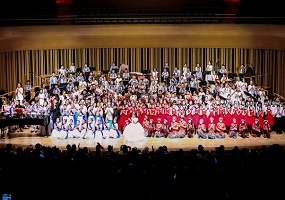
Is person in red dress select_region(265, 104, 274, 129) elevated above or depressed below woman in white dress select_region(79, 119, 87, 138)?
above

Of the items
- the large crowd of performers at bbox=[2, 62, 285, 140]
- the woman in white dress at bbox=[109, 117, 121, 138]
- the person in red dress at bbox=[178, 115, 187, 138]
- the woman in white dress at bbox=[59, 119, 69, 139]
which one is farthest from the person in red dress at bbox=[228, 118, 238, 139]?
the woman in white dress at bbox=[59, 119, 69, 139]

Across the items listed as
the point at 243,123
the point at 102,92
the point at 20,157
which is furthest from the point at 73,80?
the point at 20,157

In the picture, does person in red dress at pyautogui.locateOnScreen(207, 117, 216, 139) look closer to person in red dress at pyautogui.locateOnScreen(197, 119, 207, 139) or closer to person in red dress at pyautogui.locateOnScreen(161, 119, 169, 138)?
person in red dress at pyautogui.locateOnScreen(197, 119, 207, 139)

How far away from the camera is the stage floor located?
1430cm

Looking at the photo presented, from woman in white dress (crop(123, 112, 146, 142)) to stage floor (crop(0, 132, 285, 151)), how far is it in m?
0.18

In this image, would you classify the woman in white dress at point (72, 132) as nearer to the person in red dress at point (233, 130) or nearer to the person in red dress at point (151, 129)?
the person in red dress at point (151, 129)

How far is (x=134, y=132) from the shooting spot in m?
15.0

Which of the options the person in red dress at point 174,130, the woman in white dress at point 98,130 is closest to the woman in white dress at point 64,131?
the woman in white dress at point 98,130

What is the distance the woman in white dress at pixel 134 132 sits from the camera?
590 inches

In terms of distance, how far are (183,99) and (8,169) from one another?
8983mm

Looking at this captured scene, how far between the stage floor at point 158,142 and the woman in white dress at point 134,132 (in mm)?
182

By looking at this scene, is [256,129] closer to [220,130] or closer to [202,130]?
[220,130]

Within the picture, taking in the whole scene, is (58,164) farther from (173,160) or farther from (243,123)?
(243,123)
